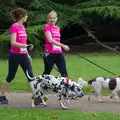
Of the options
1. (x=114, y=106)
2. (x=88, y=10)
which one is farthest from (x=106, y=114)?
(x=88, y=10)

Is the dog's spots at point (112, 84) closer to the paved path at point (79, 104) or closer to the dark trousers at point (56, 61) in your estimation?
the paved path at point (79, 104)

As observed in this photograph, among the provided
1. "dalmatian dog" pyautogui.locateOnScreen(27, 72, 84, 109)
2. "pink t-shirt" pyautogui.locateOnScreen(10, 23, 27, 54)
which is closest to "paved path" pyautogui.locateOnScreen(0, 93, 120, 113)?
"dalmatian dog" pyautogui.locateOnScreen(27, 72, 84, 109)

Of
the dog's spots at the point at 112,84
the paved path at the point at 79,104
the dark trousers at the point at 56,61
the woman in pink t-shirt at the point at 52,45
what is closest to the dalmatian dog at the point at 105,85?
the dog's spots at the point at 112,84

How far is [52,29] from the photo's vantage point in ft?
29.7

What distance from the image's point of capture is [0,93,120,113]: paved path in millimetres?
8617

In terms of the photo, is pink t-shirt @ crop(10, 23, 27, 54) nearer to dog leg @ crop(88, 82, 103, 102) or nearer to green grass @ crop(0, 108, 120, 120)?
green grass @ crop(0, 108, 120, 120)

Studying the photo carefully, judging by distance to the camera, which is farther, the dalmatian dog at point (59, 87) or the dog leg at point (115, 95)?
the dog leg at point (115, 95)

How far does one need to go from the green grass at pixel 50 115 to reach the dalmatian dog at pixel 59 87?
385mm

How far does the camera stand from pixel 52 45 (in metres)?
9.17

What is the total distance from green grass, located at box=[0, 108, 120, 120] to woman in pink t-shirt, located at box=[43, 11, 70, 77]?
144 cm

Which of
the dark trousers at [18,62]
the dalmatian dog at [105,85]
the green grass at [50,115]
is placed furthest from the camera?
the dalmatian dog at [105,85]

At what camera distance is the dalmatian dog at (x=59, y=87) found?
8352 mm

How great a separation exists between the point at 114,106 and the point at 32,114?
1.92m

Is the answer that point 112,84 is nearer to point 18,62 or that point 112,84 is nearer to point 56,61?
point 56,61
